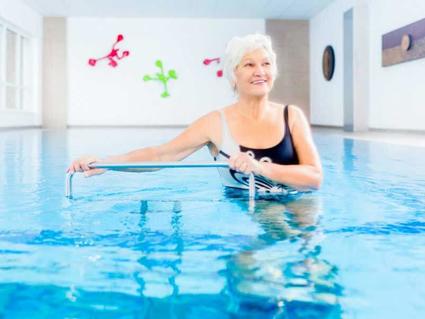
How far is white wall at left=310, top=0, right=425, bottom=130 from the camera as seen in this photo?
959 cm

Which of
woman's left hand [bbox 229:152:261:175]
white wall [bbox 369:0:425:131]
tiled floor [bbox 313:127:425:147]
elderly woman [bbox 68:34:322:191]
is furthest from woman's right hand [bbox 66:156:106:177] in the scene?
white wall [bbox 369:0:425:131]

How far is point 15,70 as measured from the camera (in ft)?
47.0

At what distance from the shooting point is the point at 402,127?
10.2 metres

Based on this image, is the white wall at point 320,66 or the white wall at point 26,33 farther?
the white wall at point 320,66

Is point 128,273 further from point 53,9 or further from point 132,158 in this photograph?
point 53,9

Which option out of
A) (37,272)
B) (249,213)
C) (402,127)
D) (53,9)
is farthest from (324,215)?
(53,9)

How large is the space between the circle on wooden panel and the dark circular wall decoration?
440cm

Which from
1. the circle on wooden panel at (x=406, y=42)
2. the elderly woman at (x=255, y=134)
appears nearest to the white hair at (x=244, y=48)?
the elderly woman at (x=255, y=134)

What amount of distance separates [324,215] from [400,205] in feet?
1.54

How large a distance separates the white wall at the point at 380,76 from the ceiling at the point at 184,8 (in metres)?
0.81

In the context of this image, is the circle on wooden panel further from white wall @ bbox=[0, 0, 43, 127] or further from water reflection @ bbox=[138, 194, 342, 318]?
white wall @ bbox=[0, 0, 43, 127]

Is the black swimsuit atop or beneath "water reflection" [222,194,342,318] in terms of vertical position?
atop

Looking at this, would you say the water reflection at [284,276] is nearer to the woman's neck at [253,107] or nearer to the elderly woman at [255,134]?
the elderly woman at [255,134]

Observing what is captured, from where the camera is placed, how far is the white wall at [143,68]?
52.3 ft
